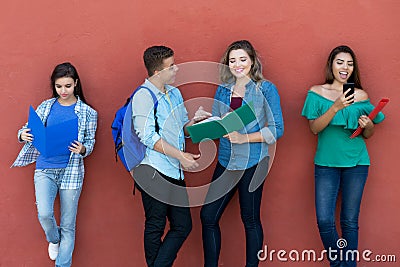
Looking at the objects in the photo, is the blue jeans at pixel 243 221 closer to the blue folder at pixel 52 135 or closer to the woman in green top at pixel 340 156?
the woman in green top at pixel 340 156

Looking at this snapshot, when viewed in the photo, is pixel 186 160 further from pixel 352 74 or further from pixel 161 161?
pixel 352 74

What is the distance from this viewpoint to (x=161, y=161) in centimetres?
368

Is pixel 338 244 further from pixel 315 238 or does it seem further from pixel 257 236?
pixel 257 236

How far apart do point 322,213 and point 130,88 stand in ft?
5.33

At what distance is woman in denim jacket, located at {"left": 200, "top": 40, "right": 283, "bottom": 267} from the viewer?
12.6 feet

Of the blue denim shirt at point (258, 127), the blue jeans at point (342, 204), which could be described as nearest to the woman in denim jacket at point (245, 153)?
the blue denim shirt at point (258, 127)

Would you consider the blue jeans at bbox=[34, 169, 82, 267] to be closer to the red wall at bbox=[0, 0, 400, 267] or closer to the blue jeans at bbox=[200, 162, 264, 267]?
the red wall at bbox=[0, 0, 400, 267]

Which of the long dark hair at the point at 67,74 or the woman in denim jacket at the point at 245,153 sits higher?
the long dark hair at the point at 67,74

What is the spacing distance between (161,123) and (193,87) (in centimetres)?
62

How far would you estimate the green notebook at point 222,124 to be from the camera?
357 centimetres

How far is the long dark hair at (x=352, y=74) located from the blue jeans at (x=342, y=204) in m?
0.60

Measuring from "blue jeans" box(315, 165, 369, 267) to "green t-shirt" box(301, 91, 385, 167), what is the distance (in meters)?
0.06

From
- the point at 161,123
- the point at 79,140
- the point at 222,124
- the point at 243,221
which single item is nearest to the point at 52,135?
the point at 79,140

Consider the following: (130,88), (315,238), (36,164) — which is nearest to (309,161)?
(315,238)
